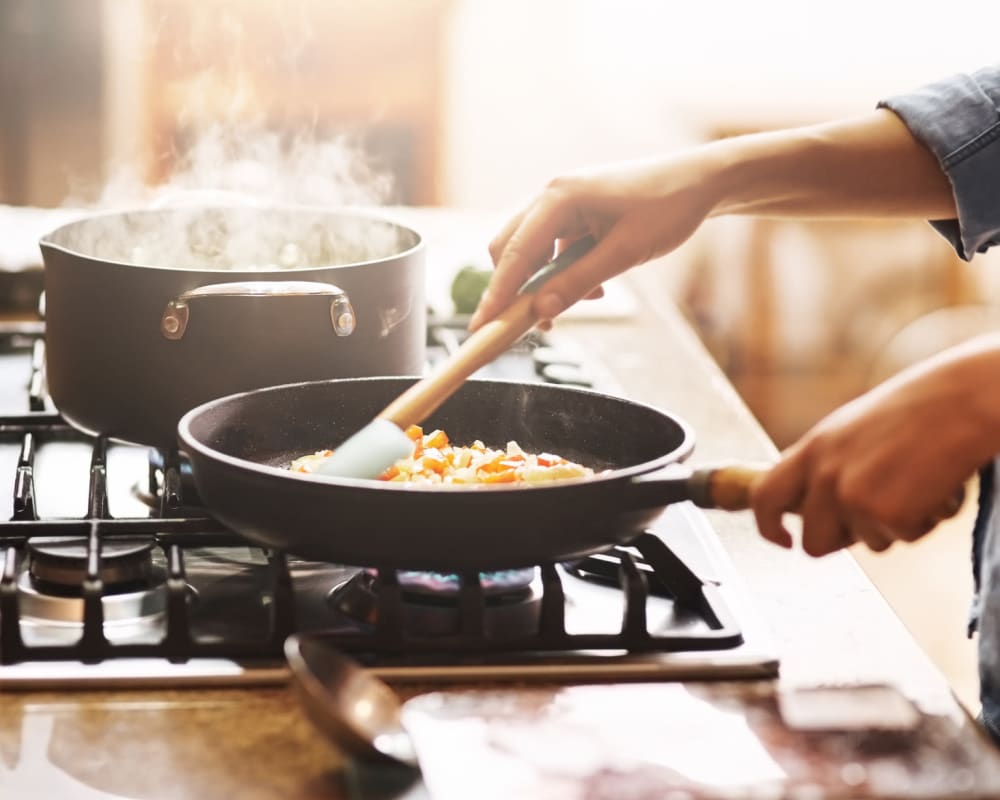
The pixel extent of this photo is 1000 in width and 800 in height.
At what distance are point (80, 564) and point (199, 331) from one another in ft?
0.82

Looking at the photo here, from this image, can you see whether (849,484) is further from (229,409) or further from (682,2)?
(682,2)

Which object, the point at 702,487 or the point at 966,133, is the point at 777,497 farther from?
the point at 966,133

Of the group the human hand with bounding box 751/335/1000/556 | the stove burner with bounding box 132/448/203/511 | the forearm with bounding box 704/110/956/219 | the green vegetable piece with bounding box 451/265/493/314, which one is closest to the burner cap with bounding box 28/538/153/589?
the stove burner with bounding box 132/448/203/511

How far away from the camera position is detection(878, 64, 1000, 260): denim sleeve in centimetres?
112

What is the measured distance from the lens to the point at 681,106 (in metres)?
4.20

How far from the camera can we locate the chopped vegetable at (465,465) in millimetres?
981

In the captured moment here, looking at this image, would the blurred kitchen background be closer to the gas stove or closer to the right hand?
the right hand

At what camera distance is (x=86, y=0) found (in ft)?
13.3

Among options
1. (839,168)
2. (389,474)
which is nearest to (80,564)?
(389,474)

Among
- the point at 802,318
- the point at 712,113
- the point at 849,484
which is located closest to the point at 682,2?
the point at 712,113

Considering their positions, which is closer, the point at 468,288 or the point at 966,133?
the point at 966,133

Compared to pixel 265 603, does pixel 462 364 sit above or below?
above

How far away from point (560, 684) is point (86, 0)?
12.4 feet

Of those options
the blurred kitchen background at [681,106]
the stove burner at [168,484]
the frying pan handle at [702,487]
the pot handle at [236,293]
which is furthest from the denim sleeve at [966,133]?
the blurred kitchen background at [681,106]
